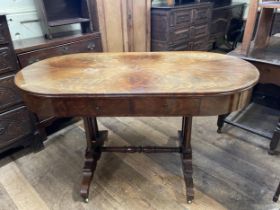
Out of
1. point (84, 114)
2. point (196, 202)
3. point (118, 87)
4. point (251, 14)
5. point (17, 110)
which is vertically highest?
point (251, 14)

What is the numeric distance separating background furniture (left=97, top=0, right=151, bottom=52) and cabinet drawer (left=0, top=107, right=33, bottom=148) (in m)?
1.22

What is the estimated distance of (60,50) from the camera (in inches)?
78.5

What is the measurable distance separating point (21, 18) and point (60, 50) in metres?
0.54

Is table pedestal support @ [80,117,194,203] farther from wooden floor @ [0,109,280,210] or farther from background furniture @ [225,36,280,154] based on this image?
background furniture @ [225,36,280,154]

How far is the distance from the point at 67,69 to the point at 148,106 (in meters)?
0.59

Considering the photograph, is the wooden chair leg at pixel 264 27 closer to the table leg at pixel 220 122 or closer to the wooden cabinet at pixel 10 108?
the table leg at pixel 220 122

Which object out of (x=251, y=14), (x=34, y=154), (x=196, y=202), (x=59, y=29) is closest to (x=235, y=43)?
(x=251, y=14)

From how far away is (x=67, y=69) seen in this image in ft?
4.49

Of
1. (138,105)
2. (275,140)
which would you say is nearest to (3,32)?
(138,105)

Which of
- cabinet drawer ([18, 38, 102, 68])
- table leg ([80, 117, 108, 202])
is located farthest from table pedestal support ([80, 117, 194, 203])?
cabinet drawer ([18, 38, 102, 68])

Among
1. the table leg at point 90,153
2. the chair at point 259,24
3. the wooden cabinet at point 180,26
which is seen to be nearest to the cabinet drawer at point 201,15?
the wooden cabinet at point 180,26

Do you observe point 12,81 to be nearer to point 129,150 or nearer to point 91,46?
point 91,46

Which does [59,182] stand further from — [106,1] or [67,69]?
Answer: [106,1]

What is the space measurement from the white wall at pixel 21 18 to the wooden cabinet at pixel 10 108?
0.58m
